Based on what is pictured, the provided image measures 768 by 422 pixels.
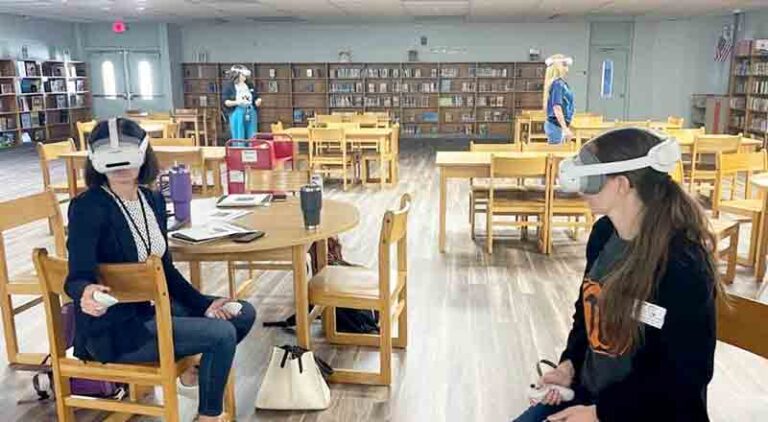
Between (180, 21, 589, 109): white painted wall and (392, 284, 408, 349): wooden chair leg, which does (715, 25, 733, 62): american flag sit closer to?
(180, 21, 589, 109): white painted wall

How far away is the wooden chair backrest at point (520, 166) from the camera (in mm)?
4645

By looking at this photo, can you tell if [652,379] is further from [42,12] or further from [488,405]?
[42,12]

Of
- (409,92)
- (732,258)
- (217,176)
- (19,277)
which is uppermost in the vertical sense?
(409,92)

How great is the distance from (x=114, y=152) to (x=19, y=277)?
1.34m

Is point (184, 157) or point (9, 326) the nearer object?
point (9, 326)

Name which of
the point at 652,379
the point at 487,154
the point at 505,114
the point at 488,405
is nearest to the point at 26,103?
the point at 505,114

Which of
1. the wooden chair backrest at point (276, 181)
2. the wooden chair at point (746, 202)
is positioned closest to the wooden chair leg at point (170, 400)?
the wooden chair backrest at point (276, 181)

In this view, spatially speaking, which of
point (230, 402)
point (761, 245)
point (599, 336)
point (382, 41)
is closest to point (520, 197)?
point (761, 245)

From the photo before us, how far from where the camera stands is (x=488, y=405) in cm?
263

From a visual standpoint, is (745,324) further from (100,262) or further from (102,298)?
(100,262)

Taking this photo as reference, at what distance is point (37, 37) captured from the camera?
500 inches

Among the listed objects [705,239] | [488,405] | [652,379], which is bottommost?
[488,405]

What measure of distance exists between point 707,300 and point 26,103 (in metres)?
13.5

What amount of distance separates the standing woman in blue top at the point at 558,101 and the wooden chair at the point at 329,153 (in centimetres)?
230
